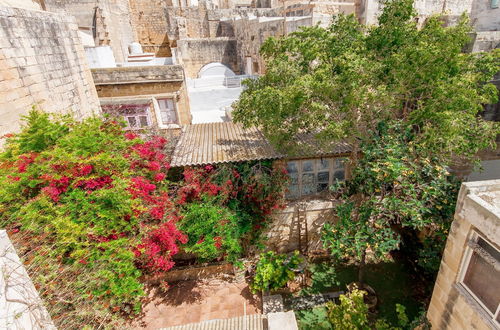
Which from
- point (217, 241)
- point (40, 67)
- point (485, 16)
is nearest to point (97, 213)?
point (217, 241)

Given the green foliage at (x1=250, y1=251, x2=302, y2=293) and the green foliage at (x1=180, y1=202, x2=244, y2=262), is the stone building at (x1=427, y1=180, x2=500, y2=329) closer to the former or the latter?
the green foliage at (x1=250, y1=251, x2=302, y2=293)

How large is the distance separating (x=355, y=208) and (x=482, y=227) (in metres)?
3.76

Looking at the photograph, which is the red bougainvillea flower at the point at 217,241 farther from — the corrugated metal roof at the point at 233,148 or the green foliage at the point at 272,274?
the corrugated metal roof at the point at 233,148

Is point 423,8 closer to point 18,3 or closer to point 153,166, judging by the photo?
point 153,166

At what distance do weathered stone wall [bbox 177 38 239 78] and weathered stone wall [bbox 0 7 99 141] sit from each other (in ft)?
50.1

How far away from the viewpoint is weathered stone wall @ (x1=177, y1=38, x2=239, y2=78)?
24094 millimetres

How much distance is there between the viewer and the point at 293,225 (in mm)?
9883

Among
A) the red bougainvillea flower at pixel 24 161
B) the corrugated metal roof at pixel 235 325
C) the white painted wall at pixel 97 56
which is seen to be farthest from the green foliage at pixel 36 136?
the white painted wall at pixel 97 56

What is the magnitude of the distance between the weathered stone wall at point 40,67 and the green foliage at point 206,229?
5108mm

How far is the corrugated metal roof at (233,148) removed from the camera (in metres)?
8.09

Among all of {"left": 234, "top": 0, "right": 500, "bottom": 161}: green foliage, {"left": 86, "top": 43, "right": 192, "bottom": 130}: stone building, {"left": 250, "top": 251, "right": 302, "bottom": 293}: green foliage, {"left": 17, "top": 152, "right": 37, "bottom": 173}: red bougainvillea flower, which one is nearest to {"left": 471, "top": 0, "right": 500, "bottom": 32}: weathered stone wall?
{"left": 234, "top": 0, "right": 500, "bottom": 161}: green foliage

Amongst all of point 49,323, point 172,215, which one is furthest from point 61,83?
point 49,323

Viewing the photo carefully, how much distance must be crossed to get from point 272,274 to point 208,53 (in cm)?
2181

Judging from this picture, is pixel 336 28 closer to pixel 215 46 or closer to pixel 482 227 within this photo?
pixel 482 227
